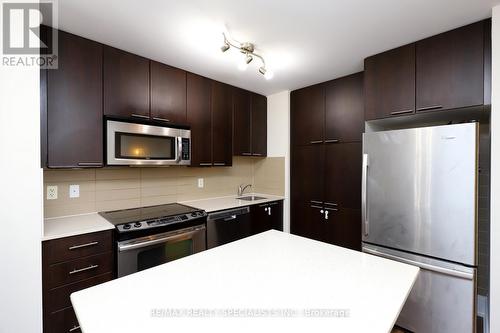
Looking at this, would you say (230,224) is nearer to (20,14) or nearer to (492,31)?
(20,14)

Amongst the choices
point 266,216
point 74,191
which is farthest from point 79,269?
point 266,216

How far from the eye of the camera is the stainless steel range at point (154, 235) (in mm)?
1772

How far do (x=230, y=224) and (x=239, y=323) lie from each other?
1.81 meters

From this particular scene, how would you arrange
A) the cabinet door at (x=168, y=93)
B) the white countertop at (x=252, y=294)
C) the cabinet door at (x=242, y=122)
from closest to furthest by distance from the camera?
1. the white countertop at (x=252, y=294)
2. the cabinet door at (x=168, y=93)
3. the cabinet door at (x=242, y=122)

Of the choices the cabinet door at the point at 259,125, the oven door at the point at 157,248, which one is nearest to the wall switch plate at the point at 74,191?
the oven door at the point at 157,248

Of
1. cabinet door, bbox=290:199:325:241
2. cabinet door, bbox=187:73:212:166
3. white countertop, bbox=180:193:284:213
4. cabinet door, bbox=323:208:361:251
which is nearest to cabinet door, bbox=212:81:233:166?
cabinet door, bbox=187:73:212:166

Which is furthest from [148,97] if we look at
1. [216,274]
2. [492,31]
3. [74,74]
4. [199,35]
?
[492,31]

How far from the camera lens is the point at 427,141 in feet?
5.53

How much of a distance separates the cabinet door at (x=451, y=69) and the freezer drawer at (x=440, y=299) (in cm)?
118

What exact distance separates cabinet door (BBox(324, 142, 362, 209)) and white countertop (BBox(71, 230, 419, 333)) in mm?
1417

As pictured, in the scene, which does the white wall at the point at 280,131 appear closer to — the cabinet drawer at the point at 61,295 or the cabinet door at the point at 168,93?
the cabinet door at the point at 168,93

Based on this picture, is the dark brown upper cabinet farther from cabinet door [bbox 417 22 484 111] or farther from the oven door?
cabinet door [bbox 417 22 484 111]

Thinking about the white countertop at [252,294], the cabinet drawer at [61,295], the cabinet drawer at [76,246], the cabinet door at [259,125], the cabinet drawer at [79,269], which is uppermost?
the cabinet door at [259,125]

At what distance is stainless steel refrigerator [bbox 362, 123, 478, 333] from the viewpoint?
5.03 ft
